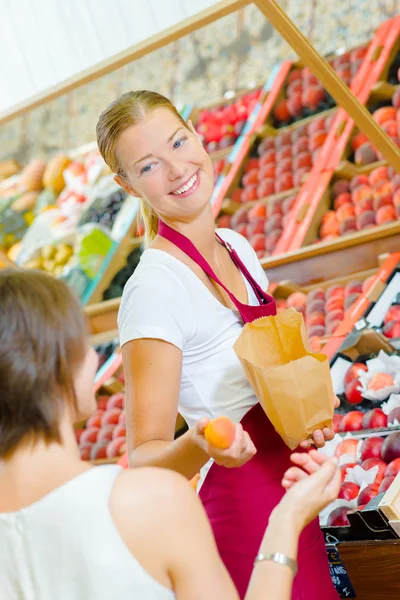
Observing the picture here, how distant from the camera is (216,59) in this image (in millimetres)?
5414

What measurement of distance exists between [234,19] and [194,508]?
468 centimetres

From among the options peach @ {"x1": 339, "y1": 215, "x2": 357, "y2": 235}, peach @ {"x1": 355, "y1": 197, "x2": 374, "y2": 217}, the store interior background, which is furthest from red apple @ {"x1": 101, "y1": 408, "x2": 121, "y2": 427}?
the store interior background

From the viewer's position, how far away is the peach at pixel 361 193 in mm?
4012

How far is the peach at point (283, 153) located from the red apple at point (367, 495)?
2622 millimetres

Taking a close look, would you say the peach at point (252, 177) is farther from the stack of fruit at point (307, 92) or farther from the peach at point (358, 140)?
the peach at point (358, 140)

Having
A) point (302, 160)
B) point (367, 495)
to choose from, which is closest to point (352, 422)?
point (367, 495)

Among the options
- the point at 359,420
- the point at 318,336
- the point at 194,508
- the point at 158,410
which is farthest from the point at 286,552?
the point at 318,336

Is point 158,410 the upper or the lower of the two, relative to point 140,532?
lower

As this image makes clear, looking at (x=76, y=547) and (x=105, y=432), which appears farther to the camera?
(x=105, y=432)

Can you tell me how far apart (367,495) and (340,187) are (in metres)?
2.20

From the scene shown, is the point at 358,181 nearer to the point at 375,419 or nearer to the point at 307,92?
the point at 307,92

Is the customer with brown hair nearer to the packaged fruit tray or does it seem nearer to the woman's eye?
the woman's eye

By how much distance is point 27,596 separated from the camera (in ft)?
3.64

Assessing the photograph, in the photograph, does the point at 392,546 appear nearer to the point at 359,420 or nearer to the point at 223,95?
the point at 359,420
